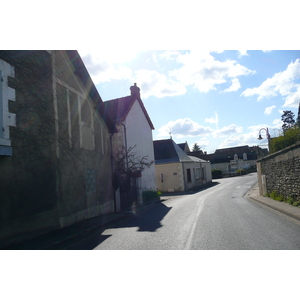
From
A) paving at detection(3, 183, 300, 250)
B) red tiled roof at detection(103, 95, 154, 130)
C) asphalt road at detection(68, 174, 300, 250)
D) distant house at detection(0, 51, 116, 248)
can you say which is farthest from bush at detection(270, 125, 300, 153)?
red tiled roof at detection(103, 95, 154, 130)

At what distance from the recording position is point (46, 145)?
8508 millimetres

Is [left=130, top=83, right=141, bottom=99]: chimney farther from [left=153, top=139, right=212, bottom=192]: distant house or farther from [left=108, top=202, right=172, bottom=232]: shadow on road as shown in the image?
[left=108, top=202, right=172, bottom=232]: shadow on road

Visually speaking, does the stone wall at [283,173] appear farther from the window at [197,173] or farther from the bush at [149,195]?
the window at [197,173]

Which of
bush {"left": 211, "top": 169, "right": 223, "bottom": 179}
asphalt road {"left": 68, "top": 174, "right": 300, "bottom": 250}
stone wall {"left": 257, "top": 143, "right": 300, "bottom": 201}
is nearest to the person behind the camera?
asphalt road {"left": 68, "top": 174, "right": 300, "bottom": 250}

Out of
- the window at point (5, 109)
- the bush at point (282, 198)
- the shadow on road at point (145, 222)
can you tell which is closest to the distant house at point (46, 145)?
the window at point (5, 109)

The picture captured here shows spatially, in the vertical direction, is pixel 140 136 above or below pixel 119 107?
below

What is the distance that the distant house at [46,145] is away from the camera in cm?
704

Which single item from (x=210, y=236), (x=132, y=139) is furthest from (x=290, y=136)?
(x=132, y=139)

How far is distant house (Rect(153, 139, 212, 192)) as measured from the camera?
28.1 metres

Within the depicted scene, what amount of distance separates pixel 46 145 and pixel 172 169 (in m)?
20.7

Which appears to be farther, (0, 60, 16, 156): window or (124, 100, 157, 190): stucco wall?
(124, 100, 157, 190): stucco wall

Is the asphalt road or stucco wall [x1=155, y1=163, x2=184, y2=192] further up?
stucco wall [x1=155, y1=163, x2=184, y2=192]

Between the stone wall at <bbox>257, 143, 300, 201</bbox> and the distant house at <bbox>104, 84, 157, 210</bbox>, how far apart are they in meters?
7.69

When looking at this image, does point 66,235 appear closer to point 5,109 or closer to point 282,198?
point 5,109
